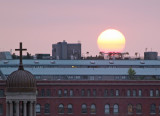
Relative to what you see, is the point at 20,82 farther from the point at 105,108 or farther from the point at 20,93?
the point at 105,108

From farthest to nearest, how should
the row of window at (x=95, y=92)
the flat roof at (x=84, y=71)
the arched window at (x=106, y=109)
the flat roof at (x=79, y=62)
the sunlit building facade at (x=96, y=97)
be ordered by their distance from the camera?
the flat roof at (x=79, y=62) < the flat roof at (x=84, y=71) < the arched window at (x=106, y=109) < the row of window at (x=95, y=92) < the sunlit building facade at (x=96, y=97)

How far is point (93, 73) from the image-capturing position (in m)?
186

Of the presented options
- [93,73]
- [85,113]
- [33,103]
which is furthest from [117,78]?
[33,103]

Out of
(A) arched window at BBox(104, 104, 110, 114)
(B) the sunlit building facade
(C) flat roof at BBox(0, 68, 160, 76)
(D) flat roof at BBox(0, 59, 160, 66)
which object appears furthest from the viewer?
(D) flat roof at BBox(0, 59, 160, 66)

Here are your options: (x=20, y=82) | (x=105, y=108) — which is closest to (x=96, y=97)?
(x=105, y=108)

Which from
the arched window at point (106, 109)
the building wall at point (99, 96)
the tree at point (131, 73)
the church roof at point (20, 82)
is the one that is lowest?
the arched window at point (106, 109)

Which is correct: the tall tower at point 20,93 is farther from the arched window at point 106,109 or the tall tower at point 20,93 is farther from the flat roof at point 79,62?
the flat roof at point 79,62

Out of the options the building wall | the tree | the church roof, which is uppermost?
the church roof

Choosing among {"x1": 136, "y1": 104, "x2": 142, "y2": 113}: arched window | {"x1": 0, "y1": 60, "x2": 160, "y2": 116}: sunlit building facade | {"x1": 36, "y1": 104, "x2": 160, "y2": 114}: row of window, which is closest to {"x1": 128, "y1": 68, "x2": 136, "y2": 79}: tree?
{"x1": 0, "y1": 60, "x2": 160, "y2": 116}: sunlit building facade

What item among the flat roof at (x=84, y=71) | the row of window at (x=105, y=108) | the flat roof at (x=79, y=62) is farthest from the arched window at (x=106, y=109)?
the flat roof at (x=79, y=62)

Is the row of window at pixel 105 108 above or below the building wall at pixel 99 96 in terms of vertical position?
below

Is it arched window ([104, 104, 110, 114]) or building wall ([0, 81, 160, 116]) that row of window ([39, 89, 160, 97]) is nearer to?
building wall ([0, 81, 160, 116])

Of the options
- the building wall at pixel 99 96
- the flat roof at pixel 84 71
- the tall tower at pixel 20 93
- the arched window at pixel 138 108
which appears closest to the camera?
the tall tower at pixel 20 93

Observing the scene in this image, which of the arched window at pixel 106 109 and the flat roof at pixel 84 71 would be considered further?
the flat roof at pixel 84 71
